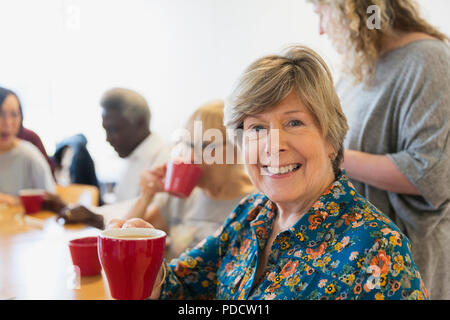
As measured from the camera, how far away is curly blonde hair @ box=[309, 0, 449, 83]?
0.97 metres

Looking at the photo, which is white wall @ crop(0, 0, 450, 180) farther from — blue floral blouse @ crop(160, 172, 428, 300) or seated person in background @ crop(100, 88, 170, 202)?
blue floral blouse @ crop(160, 172, 428, 300)

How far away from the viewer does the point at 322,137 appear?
0.76 metres

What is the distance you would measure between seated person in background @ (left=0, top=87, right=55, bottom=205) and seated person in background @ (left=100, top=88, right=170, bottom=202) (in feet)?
0.64

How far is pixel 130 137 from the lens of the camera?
115 centimetres

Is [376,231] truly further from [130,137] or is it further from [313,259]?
[130,137]

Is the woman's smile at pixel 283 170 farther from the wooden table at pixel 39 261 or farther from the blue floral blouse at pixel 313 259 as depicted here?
the wooden table at pixel 39 261

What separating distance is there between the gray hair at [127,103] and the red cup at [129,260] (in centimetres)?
57

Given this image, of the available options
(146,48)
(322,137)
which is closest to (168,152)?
(146,48)

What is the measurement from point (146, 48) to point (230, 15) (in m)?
0.25

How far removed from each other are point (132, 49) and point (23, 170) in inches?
16.8

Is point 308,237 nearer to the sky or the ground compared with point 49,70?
nearer to the ground

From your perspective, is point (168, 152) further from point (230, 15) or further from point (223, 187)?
point (230, 15)

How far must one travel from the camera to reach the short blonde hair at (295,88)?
74cm

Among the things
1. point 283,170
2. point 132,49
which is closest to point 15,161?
point 132,49
